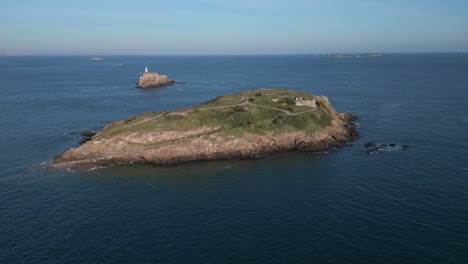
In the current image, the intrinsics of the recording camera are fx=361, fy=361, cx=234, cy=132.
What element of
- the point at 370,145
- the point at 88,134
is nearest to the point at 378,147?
the point at 370,145

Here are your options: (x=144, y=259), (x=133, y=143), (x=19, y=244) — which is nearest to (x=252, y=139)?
(x=133, y=143)

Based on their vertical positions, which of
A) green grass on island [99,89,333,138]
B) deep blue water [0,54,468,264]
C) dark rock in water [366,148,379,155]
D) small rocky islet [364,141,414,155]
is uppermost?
green grass on island [99,89,333,138]

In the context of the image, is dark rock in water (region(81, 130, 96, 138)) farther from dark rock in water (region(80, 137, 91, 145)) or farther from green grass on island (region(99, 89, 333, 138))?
green grass on island (region(99, 89, 333, 138))

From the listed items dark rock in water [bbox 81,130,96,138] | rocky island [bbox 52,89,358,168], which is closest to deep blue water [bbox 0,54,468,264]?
rocky island [bbox 52,89,358,168]

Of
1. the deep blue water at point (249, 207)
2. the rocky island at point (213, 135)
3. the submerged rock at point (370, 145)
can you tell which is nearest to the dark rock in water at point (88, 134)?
the deep blue water at point (249, 207)

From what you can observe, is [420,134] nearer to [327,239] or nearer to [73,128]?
[327,239]

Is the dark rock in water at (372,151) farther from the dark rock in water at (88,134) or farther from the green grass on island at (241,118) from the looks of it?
the dark rock in water at (88,134)

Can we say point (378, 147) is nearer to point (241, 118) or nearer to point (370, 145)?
point (370, 145)
